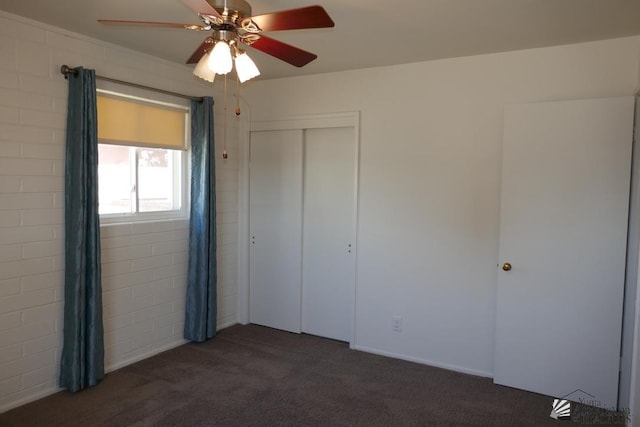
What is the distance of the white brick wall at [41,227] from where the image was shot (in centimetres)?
282

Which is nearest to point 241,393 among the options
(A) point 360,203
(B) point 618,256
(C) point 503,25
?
(A) point 360,203

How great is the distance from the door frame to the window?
2.28 ft

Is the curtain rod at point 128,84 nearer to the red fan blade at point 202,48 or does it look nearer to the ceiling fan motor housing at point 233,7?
the red fan blade at point 202,48

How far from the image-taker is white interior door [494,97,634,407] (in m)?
3.00

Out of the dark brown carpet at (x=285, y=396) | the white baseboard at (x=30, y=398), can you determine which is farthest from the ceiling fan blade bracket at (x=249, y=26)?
the white baseboard at (x=30, y=398)

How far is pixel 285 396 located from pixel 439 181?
6.60ft

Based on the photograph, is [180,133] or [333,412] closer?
[333,412]

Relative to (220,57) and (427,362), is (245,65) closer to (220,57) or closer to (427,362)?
(220,57)

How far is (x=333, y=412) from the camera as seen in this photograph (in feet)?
9.62

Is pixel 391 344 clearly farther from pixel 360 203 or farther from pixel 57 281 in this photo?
pixel 57 281

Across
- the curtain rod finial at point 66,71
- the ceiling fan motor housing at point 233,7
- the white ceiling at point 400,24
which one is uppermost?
the white ceiling at point 400,24

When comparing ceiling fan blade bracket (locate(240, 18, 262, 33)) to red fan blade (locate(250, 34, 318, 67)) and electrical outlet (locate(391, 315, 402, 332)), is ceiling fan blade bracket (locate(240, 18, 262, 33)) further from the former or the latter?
electrical outlet (locate(391, 315, 402, 332))

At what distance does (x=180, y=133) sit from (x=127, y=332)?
1.73m

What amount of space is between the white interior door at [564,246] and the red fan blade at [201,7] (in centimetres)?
228
